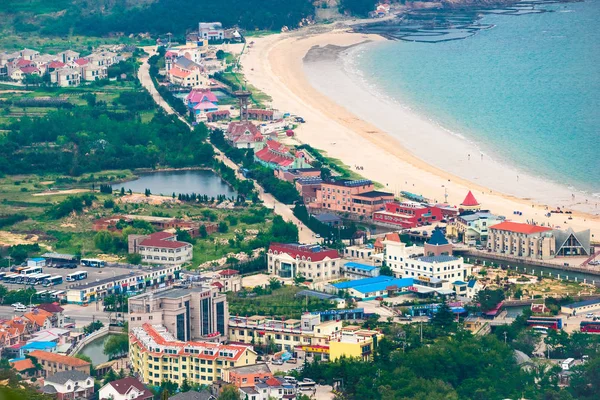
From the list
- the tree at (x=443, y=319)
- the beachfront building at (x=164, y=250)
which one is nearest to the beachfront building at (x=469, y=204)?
the beachfront building at (x=164, y=250)

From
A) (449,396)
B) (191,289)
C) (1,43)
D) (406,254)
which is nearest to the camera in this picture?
(449,396)

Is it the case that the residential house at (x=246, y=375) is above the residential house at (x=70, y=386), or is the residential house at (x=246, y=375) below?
above

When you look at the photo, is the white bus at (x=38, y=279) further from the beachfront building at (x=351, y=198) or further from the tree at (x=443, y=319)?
the beachfront building at (x=351, y=198)

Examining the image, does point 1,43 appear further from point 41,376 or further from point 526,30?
point 41,376

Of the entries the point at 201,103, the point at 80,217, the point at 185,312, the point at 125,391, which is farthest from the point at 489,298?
the point at 201,103

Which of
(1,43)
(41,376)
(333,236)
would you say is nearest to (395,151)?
(333,236)

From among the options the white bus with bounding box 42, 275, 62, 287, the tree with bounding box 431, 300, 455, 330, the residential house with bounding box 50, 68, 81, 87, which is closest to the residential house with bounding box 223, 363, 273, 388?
the tree with bounding box 431, 300, 455, 330
